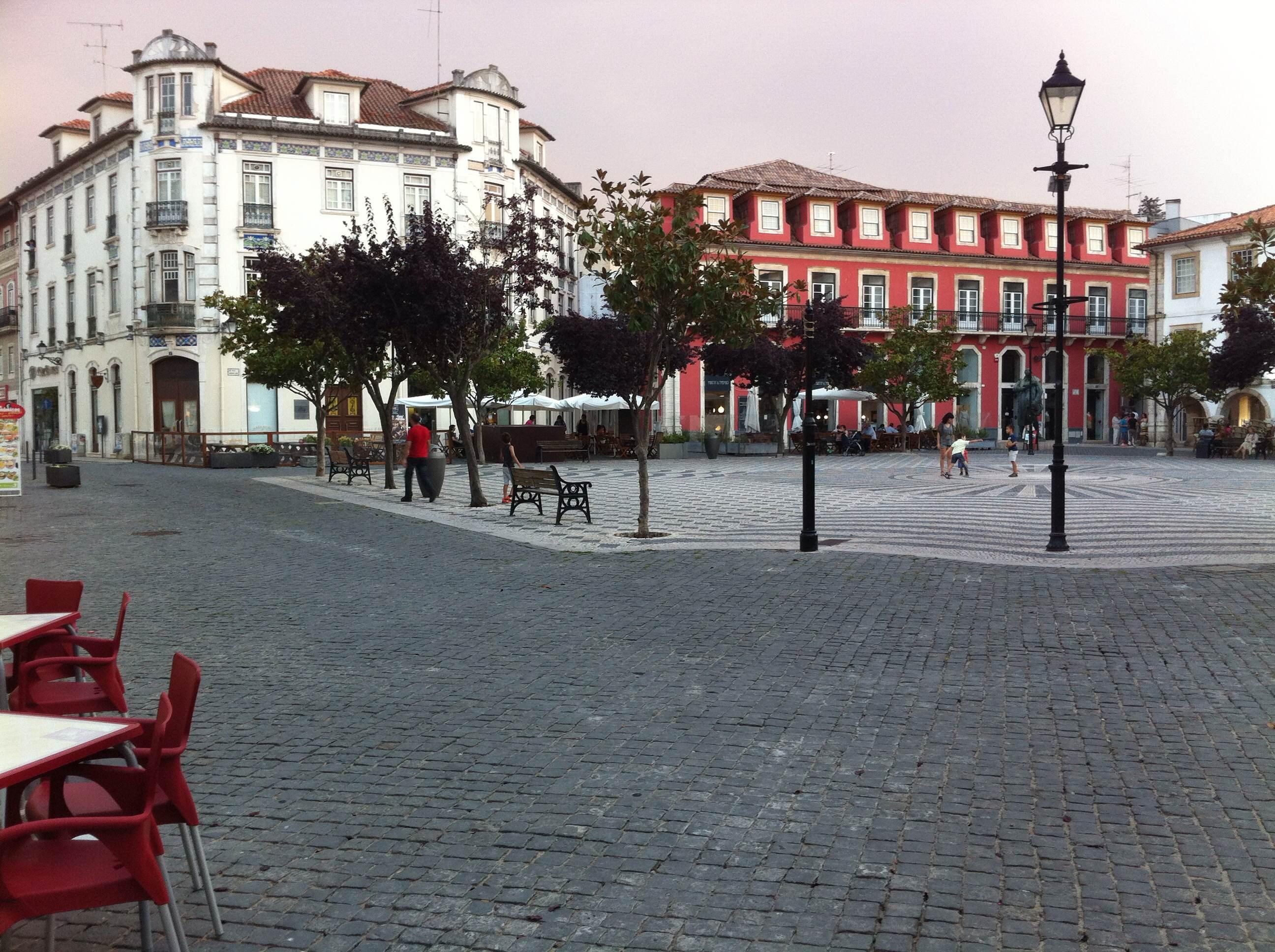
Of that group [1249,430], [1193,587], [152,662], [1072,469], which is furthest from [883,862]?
[1249,430]

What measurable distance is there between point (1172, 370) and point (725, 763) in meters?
41.6

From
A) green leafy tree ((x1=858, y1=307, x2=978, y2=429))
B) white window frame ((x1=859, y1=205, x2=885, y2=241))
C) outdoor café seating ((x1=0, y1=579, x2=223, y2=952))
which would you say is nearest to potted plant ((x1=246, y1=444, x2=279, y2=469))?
green leafy tree ((x1=858, y1=307, x2=978, y2=429))

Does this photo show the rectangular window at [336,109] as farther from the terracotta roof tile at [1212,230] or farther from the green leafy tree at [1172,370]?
the terracotta roof tile at [1212,230]

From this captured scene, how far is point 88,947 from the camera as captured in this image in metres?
3.75

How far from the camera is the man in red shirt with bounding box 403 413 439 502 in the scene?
72.1 ft

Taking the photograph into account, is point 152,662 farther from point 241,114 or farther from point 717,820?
point 241,114

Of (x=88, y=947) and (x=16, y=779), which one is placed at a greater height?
(x=16, y=779)

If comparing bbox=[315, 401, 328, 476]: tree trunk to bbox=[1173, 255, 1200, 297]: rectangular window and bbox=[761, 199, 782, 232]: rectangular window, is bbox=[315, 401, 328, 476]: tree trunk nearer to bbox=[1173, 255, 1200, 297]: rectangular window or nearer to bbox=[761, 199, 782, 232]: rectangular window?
bbox=[761, 199, 782, 232]: rectangular window

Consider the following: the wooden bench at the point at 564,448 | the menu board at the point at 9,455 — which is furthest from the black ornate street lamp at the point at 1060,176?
the wooden bench at the point at 564,448

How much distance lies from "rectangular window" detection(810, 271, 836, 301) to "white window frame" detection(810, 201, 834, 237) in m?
1.93

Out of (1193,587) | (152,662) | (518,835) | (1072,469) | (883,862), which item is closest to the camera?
(883,862)

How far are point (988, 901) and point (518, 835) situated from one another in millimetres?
1811

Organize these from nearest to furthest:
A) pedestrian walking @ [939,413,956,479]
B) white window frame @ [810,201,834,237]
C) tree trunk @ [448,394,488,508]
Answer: tree trunk @ [448,394,488,508]
pedestrian walking @ [939,413,956,479]
white window frame @ [810,201,834,237]

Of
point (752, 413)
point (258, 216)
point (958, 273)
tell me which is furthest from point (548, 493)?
point (958, 273)
